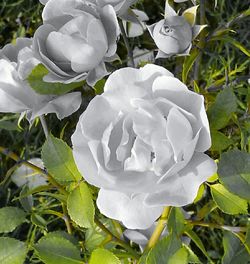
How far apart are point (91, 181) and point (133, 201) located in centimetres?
3

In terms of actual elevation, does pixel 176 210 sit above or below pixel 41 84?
below

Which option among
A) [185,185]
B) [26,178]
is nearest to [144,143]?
[185,185]

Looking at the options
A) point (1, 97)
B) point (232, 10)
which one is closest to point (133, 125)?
point (1, 97)

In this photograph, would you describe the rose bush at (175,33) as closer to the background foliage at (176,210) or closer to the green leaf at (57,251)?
the background foliage at (176,210)

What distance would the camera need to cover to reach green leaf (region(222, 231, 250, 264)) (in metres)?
0.50

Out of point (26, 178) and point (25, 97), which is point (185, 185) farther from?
point (26, 178)

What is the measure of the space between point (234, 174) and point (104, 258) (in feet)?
0.37

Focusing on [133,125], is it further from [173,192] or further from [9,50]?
[9,50]

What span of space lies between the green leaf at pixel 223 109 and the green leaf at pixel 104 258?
118 millimetres

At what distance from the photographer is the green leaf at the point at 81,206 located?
1.41 ft

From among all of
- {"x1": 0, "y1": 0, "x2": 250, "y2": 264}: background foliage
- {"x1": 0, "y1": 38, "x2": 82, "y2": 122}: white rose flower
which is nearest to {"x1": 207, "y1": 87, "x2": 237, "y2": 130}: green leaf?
{"x1": 0, "y1": 0, "x2": 250, "y2": 264}: background foliage

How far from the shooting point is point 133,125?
1.22ft

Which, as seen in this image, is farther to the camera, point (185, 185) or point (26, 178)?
point (26, 178)

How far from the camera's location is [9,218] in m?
0.49
